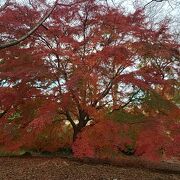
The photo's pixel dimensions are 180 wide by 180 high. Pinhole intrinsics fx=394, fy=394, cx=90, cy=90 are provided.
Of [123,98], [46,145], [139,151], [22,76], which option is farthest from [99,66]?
[46,145]

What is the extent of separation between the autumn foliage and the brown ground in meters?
0.56

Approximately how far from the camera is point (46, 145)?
1512 cm

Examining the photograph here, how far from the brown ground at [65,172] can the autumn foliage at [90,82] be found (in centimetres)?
56

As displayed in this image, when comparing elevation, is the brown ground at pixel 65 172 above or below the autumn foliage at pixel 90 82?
below

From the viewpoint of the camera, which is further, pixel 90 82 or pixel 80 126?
pixel 80 126

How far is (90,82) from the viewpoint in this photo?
11.5 metres

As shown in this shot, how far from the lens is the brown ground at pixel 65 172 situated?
424 inches

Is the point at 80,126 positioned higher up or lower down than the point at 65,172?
higher up

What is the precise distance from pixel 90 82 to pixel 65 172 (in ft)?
8.80

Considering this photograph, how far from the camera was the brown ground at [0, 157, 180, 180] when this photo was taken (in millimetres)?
10766

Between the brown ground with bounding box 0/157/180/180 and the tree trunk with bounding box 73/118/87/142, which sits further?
the tree trunk with bounding box 73/118/87/142

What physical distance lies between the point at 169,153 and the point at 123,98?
92.1 inches

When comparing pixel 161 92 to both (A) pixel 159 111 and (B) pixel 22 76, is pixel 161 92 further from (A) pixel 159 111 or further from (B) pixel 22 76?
(B) pixel 22 76

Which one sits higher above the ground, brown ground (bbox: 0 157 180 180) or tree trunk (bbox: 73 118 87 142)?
tree trunk (bbox: 73 118 87 142)
